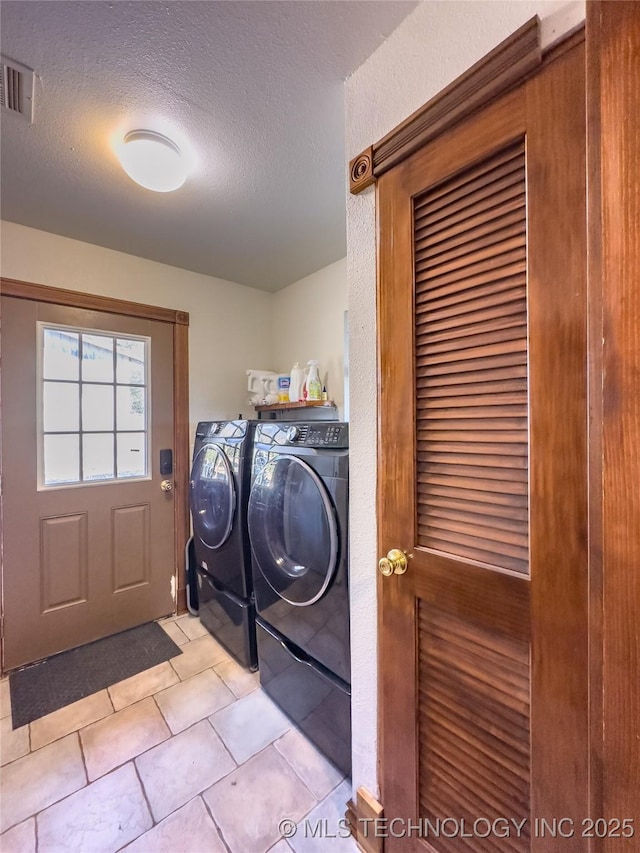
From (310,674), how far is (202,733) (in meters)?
0.55

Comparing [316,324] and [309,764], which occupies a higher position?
[316,324]

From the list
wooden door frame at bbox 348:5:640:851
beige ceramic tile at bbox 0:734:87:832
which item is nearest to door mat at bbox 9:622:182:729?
beige ceramic tile at bbox 0:734:87:832

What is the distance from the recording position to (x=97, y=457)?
2.12 m

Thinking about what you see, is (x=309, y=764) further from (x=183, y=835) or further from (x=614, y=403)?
(x=614, y=403)

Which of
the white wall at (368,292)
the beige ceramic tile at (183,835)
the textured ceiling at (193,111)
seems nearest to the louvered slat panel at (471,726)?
the white wall at (368,292)

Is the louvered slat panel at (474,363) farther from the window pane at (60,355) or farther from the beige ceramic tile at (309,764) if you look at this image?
the window pane at (60,355)

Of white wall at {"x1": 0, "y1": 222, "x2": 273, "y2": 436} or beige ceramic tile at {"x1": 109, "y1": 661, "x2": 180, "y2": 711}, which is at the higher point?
white wall at {"x1": 0, "y1": 222, "x2": 273, "y2": 436}

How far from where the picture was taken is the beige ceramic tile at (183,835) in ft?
3.50

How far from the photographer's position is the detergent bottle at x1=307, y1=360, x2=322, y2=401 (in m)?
2.19

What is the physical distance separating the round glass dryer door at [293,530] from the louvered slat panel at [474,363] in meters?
0.44

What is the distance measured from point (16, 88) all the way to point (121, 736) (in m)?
2.37

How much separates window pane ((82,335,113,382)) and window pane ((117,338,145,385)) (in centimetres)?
5

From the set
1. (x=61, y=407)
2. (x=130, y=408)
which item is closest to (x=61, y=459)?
(x=61, y=407)

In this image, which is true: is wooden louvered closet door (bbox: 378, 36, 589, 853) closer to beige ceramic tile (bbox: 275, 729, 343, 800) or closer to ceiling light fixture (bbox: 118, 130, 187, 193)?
beige ceramic tile (bbox: 275, 729, 343, 800)
